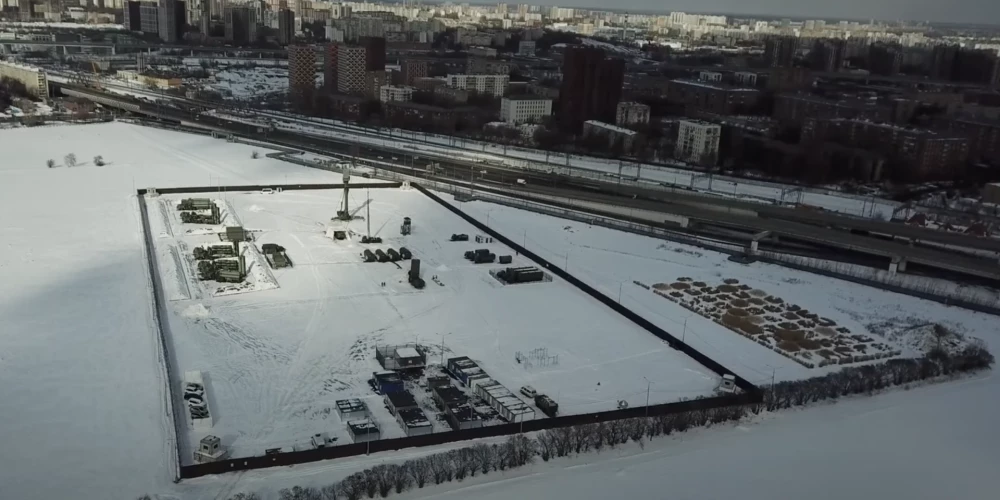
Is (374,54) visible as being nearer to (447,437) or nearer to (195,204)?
(195,204)

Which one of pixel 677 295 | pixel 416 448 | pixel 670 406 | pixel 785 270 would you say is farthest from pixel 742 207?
pixel 416 448

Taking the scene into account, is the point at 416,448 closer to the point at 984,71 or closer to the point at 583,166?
the point at 583,166

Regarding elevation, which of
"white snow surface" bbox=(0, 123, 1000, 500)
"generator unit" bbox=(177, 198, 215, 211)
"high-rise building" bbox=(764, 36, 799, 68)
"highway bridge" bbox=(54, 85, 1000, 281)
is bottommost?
"white snow surface" bbox=(0, 123, 1000, 500)

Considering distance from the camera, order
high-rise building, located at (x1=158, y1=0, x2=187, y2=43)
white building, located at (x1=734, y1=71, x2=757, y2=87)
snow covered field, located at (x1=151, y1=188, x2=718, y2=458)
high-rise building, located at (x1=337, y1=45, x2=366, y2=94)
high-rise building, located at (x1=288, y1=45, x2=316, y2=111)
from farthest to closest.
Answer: high-rise building, located at (x1=158, y1=0, x2=187, y2=43) → white building, located at (x1=734, y1=71, x2=757, y2=87) → high-rise building, located at (x1=288, y1=45, x2=316, y2=111) → high-rise building, located at (x1=337, y1=45, x2=366, y2=94) → snow covered field, located at (x1=151, y1=188, x2=718, y2=458)

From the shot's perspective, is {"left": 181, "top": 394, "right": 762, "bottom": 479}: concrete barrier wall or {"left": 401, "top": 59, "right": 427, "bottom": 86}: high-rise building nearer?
{"left": 181, "top": 394, "right": 762, "bottom": 479}: concrete barrier wall

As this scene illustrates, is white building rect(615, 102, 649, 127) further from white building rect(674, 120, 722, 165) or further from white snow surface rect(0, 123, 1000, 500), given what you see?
white snow surface rect(0, 123, 1000, 500)

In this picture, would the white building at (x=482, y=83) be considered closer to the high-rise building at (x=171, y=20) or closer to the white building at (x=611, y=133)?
the white building at (x=611, y=133)

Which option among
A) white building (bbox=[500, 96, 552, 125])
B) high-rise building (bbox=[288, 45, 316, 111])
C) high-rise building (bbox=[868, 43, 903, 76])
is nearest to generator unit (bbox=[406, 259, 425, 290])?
white building (bbox=[500, 96, 552, 125])
